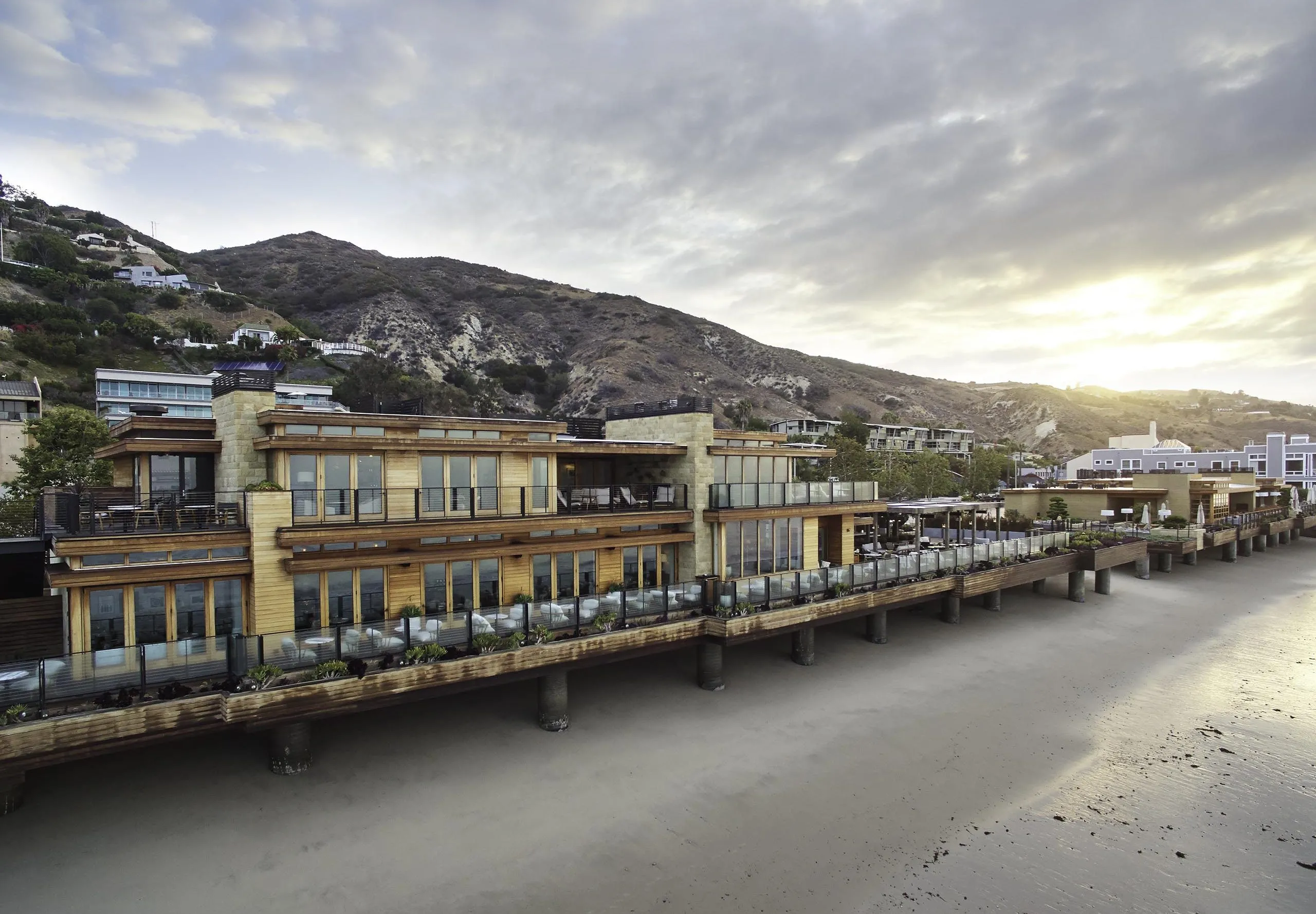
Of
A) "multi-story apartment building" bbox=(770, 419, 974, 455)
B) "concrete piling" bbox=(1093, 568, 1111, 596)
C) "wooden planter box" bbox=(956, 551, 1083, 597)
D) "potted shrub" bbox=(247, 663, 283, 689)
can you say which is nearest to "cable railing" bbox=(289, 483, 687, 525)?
"potted shrub" bbox=(247, 663, 283, 689)

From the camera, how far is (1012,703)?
1970 centimetres

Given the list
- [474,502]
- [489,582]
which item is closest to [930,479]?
[489,582]

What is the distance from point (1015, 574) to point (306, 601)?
93.2 ft

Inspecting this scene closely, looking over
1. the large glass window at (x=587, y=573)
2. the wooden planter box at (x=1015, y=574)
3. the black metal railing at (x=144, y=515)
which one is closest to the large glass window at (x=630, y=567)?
the large glass window at (x=587, y=573)

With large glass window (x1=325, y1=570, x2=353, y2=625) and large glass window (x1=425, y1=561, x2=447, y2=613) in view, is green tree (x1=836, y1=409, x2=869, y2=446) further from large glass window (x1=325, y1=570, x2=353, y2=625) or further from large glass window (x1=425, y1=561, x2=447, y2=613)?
large glass window (x1=325, y1=570, x2=353, y2=625)

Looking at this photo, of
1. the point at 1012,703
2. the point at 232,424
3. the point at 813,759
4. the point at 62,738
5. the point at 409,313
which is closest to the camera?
the point at 62,738

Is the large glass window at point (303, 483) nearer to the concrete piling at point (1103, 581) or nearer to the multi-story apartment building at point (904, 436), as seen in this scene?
the concrete piling at point (1103, 581)

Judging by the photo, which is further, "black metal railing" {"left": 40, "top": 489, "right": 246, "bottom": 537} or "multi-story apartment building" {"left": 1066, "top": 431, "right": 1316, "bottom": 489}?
"multi-story apartment building" {"left": 1066, "top": 431, "right": 1316, "bottom": 489}

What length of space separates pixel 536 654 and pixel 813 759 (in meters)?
7.29

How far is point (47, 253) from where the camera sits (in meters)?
103

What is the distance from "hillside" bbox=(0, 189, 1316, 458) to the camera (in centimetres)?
10050

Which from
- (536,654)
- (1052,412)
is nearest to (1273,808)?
(536,654)

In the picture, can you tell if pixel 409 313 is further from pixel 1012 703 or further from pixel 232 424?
pixel 1012 703

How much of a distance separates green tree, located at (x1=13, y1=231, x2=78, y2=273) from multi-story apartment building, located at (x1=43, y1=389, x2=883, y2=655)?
389ft
